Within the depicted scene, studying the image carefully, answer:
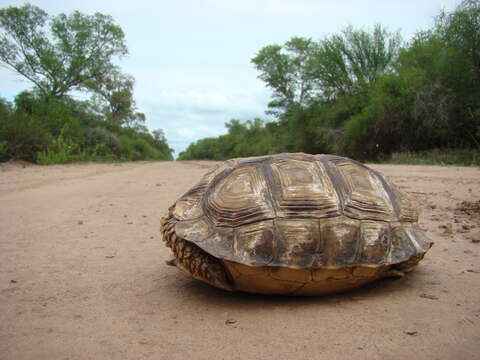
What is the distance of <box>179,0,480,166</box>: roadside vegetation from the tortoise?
500 inches

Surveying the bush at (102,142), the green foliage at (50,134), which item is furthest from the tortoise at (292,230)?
the bush at (102,142)

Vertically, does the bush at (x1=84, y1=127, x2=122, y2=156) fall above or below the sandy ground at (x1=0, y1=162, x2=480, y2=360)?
above

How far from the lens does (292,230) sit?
8.14 ft

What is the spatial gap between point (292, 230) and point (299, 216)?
0.12m

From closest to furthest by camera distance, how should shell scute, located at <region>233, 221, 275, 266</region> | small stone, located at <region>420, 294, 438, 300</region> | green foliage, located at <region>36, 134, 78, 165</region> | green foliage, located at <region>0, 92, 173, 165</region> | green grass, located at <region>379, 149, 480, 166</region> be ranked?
shell scute, located at <region>233, 221, 275, 266</region>
small stone, located at <region>420, 294, 438, 300</region>
green grass, located at <region>379, 149, 480, 166</region>
green foliage, located at <region>0, 92, 173, 165</region>
green foliage, located at <region>36, 134, 78, 165</region>

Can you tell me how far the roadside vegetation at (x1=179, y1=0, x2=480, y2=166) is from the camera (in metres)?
18.2

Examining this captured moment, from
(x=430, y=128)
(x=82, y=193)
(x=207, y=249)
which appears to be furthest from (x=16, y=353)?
(x=430, y=128)

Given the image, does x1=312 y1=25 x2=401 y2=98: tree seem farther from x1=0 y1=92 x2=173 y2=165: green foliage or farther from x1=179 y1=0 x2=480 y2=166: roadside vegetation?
x1=0 y1=92 x2=173 y2=165: green foliage

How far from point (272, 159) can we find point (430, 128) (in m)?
20.5

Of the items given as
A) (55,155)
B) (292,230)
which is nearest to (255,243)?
(292,230)

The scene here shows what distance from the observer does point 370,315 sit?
7.58ft

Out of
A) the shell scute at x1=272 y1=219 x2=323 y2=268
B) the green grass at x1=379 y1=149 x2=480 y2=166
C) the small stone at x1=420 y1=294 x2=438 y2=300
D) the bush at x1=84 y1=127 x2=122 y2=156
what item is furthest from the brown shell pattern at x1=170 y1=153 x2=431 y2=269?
the bush at x1=84 y1=127 x2=122 y2=156

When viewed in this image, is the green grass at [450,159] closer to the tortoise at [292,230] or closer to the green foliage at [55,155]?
the tortoise at [292,230]

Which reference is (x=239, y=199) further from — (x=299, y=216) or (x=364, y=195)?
(x=364, y=195)
